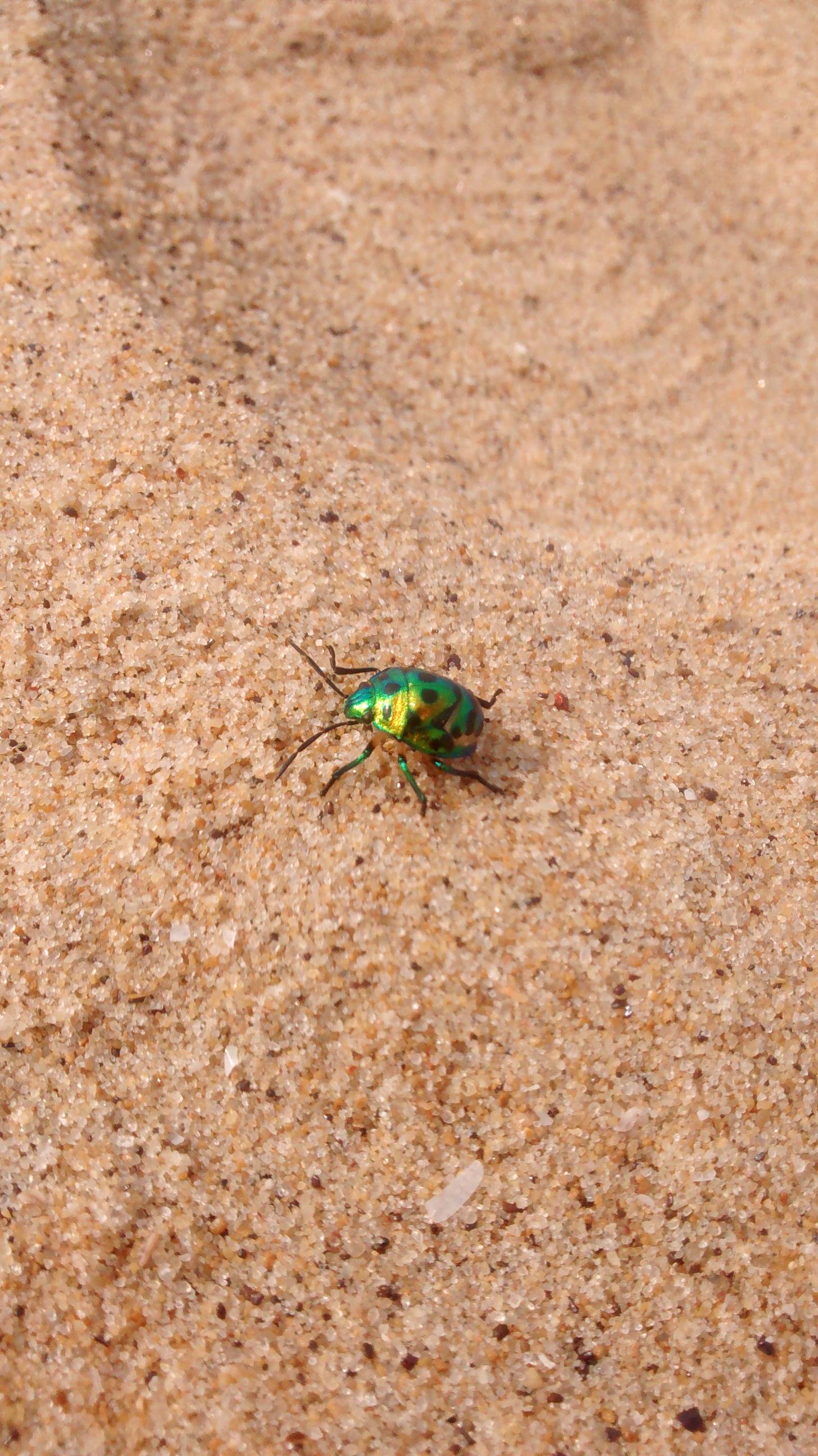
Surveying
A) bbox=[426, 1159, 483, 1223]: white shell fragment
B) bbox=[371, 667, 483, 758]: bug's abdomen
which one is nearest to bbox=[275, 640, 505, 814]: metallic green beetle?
bbox=[371, 667, 483, 758]: bug's abdomen

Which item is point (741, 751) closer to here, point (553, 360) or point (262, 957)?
point (262, 957)

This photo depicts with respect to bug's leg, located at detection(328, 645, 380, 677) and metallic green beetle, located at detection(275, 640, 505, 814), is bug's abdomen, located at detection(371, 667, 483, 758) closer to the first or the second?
metallic green beetle, located at detection(275, 640, 505, 814)

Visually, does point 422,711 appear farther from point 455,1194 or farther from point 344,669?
point 455,1194

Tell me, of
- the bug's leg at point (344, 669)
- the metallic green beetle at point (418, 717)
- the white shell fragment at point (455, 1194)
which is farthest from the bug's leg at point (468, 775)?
the white shell fragment at point (455, 1194)

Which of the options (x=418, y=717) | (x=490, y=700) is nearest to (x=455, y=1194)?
(x=418, y=717)

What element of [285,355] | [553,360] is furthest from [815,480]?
[285,355]

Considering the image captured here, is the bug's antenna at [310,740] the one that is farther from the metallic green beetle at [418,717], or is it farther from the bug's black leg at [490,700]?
the bug's black leg at [490,700]
